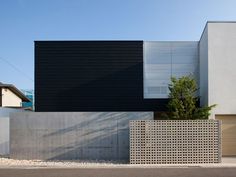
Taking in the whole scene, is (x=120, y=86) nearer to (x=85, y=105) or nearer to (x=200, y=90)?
(x=85, y=105)

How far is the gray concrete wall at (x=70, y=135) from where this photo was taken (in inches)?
562

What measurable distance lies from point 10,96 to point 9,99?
1.63 ft

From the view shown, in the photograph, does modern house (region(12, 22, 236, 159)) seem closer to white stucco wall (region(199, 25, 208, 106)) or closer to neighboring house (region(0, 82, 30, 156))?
white stucco wall (region(199, 25, 208, 106))

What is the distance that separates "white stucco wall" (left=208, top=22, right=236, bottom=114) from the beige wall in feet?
71.6

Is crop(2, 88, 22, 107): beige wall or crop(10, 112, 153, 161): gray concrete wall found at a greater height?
crop(2, 88, 22, 107): beige wall

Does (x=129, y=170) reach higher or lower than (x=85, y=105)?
lower

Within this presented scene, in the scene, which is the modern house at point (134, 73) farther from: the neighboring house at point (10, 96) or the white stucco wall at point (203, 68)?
the neighboring house at point (10, 96)

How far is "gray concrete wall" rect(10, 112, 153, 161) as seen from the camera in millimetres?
14266

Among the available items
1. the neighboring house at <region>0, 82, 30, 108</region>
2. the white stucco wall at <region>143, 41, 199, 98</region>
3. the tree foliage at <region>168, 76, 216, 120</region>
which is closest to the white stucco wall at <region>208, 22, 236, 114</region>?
the tree foliage at <region>168, 76, 216, 120</region>

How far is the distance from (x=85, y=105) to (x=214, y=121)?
7.61m

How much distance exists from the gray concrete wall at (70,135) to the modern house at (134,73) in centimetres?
259

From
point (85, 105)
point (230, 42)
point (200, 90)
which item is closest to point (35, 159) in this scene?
point (85, 105)

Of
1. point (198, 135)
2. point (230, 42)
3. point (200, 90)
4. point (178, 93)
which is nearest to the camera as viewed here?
point (198, 135)

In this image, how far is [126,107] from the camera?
17.8 m
